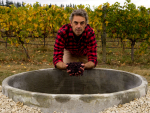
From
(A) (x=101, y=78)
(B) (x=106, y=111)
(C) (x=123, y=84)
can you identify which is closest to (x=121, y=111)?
(B) (x=106, y=111)

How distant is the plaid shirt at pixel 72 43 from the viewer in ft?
9.69

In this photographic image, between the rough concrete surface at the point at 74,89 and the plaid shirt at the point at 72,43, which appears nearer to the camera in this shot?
the rough concrete surface at the point at 74,89

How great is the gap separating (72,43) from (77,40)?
0.36ft

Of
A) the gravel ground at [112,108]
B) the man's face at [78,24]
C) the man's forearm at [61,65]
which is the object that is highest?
the man's face at [78,24]

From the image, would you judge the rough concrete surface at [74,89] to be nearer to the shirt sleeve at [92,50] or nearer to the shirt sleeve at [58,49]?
the shirt sleeve at [92,50]

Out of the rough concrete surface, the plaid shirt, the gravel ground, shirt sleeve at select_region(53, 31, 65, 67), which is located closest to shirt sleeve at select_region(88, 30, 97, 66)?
the plaid shirt

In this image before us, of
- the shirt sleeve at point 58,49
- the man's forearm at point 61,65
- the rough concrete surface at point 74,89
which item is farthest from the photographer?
the shirt sleeve at point 58,49

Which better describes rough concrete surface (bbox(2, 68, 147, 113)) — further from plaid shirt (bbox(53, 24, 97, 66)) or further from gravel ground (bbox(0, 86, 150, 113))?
plaid shirt (bbox(53, 24, 97, 66))

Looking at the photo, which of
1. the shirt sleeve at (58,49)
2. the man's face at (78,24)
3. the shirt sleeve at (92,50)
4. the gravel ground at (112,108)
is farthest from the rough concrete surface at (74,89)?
the man's face at (78,24)

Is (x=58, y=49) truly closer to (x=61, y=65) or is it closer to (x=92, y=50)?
(x=61, y=65)

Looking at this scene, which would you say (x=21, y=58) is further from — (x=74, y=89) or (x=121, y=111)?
(x=121, y=111)

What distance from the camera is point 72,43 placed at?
3189 millimetres

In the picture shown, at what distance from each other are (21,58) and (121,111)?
22.8 ft

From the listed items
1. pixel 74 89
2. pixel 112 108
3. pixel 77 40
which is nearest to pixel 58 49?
pixel 77 40
